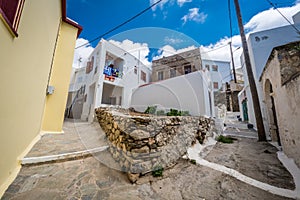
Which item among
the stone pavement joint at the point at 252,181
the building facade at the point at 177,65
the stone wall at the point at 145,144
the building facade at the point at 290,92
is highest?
the building facade at the point at 177,65

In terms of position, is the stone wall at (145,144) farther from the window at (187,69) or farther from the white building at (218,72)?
the white building at (218,72)

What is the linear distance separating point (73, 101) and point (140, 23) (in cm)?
1079

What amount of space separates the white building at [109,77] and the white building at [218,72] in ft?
47.8

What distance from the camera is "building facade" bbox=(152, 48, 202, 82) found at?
40.2 feet

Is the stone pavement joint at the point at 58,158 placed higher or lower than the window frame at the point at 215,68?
lower

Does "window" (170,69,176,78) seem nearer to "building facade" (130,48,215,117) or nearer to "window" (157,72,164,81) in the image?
"window" (157,72,164,81)

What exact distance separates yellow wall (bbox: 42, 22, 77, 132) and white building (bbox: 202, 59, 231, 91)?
65.3 feet

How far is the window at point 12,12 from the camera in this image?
1.33 m

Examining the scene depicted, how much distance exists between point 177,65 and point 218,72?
43.6 feet

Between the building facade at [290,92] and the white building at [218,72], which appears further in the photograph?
the white building at [218,72]

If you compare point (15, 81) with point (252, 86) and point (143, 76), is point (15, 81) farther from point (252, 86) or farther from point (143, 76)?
point (143, 76)

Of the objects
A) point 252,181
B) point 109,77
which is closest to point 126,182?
point 252,181

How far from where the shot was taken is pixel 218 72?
21656 mm

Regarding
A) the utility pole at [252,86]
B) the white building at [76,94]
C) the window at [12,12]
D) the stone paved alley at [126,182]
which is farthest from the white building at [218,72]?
the window at [12,12]
